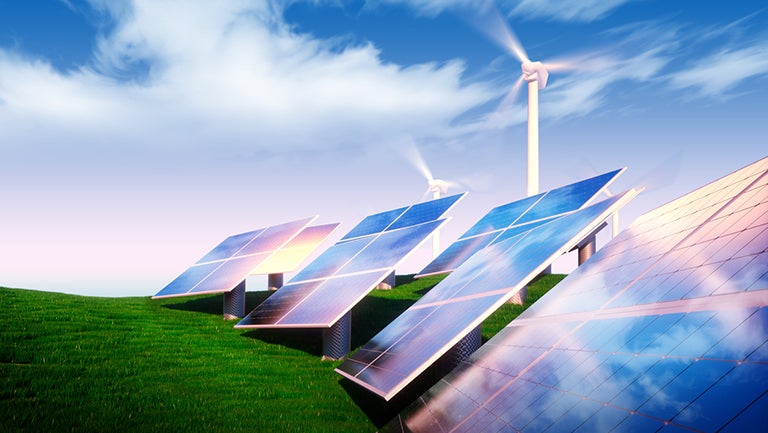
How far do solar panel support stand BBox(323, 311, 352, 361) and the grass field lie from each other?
0.58m

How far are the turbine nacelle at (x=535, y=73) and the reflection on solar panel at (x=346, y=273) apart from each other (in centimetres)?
2236

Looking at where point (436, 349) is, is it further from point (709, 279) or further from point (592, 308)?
point (709, 279)

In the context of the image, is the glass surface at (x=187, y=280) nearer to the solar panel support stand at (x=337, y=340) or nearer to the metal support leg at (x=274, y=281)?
the metal support leg at (x=274, y=281)

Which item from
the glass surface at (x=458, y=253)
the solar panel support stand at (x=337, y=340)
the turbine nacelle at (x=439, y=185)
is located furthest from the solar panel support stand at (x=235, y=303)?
the turbine nacelle at (x=439, y=185)

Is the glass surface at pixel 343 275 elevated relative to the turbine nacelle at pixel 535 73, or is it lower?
lower

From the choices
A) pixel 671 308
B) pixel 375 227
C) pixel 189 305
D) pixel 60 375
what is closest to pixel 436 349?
pixel 671 308

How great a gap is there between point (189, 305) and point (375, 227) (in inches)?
497

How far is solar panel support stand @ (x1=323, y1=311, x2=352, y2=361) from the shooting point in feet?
73.0

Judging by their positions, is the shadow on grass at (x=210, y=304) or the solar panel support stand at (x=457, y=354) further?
the shadow on grass at (x=210, y=304)

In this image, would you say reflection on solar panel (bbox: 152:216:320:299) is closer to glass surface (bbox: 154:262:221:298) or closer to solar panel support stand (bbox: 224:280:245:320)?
glass surface (bbox: 154:262:221:298)

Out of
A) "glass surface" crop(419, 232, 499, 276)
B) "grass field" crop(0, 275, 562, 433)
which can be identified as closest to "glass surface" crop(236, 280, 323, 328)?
"grass field" crop(0, 275, 562, 433)

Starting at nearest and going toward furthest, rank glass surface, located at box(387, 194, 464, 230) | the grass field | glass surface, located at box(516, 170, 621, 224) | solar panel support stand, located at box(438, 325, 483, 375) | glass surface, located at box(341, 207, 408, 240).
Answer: the grass field → solar panel support stand, located at box(438, 325, 483, 375) → glass surface, located at box(516, 170, 621, 224) → glass surface, located at box(387, 194, 464, 230) → glass surface, located at box(341, 207, 408, 240)

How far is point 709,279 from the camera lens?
7992 mm

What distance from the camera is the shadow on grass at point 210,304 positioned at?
34.4 m
